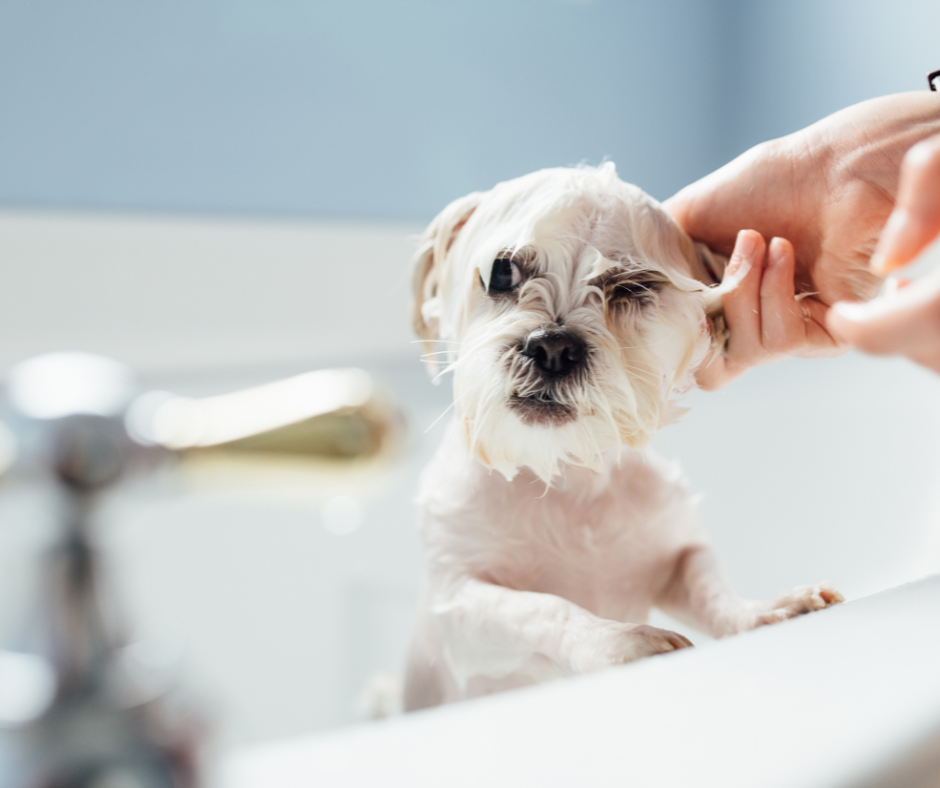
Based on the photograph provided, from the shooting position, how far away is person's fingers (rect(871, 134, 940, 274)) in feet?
1.30

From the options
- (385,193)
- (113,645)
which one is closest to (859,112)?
(113,645)

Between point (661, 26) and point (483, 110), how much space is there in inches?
30.2

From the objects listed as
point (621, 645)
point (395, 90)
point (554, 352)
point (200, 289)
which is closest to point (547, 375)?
point (554, 352)

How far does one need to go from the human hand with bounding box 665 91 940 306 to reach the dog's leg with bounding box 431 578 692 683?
52 cm

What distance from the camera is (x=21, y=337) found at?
5.35ft

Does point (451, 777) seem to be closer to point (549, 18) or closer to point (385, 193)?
point (385, 193)

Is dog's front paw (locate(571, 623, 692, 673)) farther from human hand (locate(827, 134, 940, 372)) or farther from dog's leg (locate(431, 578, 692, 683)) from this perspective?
human hand (locate(827, 134, 940, 372))

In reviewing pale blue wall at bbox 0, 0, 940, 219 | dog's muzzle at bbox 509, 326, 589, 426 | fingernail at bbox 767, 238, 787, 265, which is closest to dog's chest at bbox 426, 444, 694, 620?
dog's muzzle at bbox 509, 326, 589, 426

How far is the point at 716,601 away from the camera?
871mm

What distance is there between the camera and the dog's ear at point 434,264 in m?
0.95

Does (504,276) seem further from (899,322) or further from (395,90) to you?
(395,90)

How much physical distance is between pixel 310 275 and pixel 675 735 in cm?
170

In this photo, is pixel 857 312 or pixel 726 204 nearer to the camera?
pixel 857 312

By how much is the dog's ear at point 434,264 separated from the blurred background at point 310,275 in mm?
556
